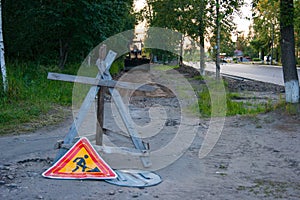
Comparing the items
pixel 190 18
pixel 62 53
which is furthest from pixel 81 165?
pixel 190 18

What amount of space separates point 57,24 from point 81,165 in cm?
1213

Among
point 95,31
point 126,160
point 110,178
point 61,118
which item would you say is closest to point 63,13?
point 95,31

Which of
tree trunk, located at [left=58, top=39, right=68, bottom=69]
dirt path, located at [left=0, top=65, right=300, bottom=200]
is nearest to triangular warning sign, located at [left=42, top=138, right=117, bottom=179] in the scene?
dirt path, located at [left=0, top=65, right=300, bottom=200]

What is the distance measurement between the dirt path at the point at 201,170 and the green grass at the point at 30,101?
749 mm

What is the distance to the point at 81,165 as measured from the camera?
5.12 meters

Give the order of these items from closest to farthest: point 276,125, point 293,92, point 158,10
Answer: point 276,125 < point 293,92 < point 158,10

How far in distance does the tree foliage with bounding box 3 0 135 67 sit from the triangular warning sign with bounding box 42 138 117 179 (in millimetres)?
11946

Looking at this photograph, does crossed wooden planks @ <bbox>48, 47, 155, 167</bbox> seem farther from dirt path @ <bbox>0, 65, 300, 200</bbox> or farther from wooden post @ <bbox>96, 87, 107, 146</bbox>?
dirt path @ <bbox>0, 65, 300, 200</bbox>

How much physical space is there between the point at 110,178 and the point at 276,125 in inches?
211

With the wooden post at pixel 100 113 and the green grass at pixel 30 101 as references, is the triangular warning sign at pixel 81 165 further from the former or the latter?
the green grass at pixel 30 101

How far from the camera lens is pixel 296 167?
5973mm

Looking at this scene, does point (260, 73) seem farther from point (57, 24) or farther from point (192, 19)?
point (57, 24)

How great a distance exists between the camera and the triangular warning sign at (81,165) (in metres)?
5.04

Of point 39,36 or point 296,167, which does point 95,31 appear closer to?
point 39,36
